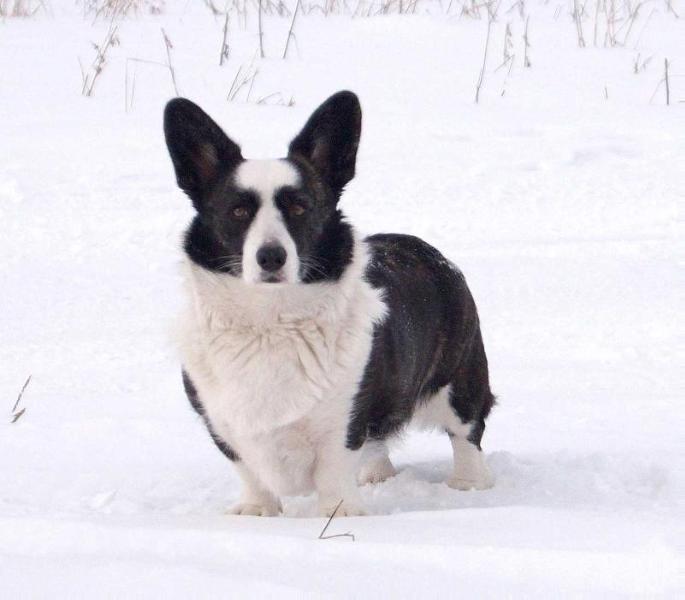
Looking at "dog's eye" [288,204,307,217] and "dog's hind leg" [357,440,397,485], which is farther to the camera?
"dog's hind leg" [357,440,397,485]

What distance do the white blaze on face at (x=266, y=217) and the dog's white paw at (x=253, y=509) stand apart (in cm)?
83

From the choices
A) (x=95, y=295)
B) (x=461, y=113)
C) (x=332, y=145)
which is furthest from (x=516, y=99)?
(x=332, y=145)

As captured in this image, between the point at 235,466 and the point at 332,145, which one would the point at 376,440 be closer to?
the point at 235,466

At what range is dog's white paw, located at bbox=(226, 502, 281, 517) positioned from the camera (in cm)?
396

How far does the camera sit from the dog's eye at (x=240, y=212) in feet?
11.8

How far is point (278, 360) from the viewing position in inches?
147

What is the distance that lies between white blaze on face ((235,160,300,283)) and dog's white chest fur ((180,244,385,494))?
17cm

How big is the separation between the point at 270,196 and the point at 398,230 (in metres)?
4.08

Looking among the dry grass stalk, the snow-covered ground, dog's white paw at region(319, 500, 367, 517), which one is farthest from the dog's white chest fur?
the dry grass stalk

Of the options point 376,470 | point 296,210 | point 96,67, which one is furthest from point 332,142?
point 96,67

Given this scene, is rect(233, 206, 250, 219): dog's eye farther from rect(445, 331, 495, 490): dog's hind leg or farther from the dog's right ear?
rect(445, 331, 495, 490): dog's hind leg

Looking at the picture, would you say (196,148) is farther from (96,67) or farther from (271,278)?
(96,67)

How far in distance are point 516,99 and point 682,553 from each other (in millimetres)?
8050

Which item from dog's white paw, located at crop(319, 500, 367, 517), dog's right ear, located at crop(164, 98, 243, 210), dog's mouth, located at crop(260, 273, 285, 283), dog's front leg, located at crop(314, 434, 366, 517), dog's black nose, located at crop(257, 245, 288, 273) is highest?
dog's right ear, located at crop(164, 98, 243, 210)
